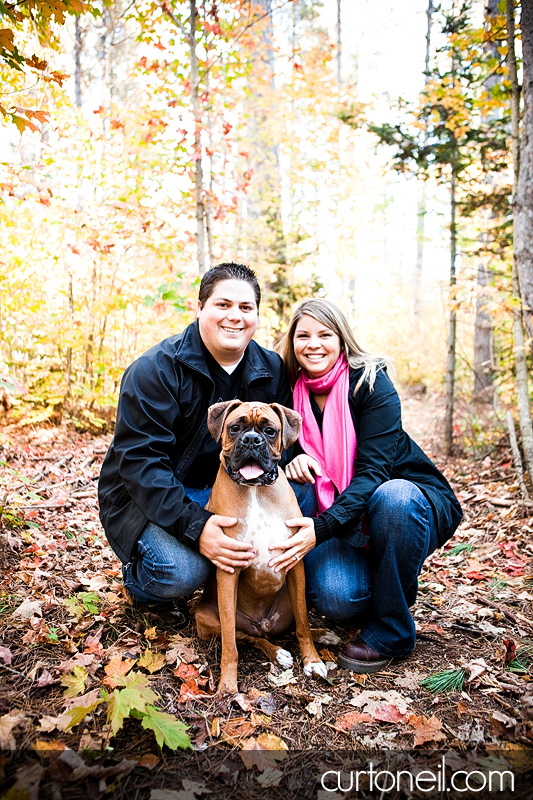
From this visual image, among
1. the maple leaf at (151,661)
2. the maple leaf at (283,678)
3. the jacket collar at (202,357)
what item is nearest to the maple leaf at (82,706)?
the maple leaf at (151,661)

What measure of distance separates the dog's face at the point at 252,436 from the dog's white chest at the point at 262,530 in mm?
179

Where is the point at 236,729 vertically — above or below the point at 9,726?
below

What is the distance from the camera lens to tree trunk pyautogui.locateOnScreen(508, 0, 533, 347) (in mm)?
4941

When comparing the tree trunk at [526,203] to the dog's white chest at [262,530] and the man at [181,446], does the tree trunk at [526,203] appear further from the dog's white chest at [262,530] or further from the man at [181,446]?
the dog's white chest at [262,530]

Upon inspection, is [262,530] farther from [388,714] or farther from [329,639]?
[388,714]

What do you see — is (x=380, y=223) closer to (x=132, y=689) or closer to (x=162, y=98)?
(x=162, y=98)

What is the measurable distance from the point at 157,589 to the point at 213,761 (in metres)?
1.04

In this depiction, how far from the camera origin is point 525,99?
5.04 metres

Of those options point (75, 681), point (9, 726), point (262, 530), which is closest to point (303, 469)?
point (262, 530)

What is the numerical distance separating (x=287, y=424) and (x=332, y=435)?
15.8 inches

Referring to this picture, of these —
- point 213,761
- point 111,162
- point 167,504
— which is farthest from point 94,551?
point 111,162

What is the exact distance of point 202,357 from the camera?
3.43m

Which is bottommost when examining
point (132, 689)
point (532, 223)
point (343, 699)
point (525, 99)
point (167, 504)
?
point (343, 699)

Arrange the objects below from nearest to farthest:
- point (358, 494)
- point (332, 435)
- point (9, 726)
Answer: point (9, 726) < point (358, 494) < point (332, 435)
